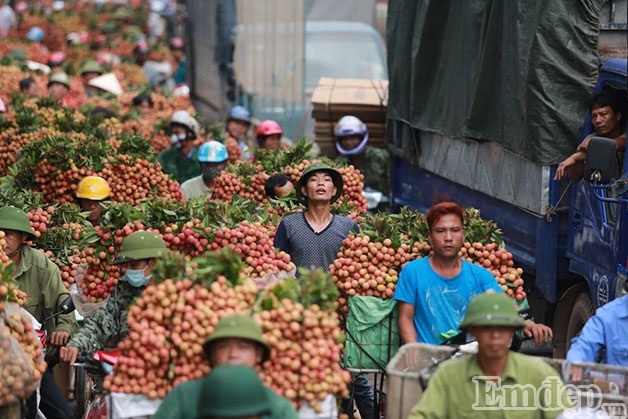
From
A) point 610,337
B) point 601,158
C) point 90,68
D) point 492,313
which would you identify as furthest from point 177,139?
point 492,313

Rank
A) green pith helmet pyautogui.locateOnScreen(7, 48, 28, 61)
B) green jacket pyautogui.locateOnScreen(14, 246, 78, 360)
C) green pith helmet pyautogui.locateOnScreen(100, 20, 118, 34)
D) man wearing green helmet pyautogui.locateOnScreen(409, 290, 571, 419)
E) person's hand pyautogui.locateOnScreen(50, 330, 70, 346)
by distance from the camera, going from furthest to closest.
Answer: green pith helmet pyautogui.locateOnScreen(100, 20, 118, 34)
green pith helmet pyautogui.locateOnScreen(7, 48, 28, 61)
green jacket pyautogui.locateOnScreen(14, 246, 78, 360)
person's hand pyautogui.locateOnScreen(50, 330, 70, 346)
man wearing green helmet pyautogui.locateOnScreen(409, 290, 571, 419)

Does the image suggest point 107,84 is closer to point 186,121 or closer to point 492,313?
point 186,121

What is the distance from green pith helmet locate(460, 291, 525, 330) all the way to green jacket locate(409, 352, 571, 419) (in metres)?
0.22

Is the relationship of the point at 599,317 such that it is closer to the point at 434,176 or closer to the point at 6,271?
the point at 6,271

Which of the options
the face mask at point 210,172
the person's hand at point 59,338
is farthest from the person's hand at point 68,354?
the face mask at point 210,172

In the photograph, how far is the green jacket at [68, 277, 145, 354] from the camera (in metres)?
8.26

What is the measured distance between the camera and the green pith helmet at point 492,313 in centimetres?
646

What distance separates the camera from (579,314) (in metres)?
10.7

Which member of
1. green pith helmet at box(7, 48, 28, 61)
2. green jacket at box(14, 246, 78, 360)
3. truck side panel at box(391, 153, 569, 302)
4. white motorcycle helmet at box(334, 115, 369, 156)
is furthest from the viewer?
green pith helmet at box(7, 48, 28, 61)

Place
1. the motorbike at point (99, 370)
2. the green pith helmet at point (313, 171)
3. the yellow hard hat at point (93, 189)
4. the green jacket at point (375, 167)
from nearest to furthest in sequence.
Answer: the motorbike at point (99, 370) → the green pith helmet at point (313, 171) → the yellow hard hat at point (93, 189) → the green jacket at point (375, 167)

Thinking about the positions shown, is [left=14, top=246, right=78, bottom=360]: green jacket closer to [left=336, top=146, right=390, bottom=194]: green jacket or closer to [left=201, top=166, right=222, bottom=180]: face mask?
[left=201, top=166, right=222, bottom=180]: face mask

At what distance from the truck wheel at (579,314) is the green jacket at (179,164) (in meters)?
6.48

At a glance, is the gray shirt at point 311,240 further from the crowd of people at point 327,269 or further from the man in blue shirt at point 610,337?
the man in blue shirt at point 610,337

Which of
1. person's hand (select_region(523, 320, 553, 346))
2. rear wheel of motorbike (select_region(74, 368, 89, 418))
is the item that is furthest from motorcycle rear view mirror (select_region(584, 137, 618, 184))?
rear wheel of motorbike (select_region(74, 368, 89, 418))
